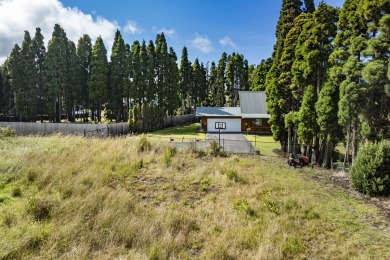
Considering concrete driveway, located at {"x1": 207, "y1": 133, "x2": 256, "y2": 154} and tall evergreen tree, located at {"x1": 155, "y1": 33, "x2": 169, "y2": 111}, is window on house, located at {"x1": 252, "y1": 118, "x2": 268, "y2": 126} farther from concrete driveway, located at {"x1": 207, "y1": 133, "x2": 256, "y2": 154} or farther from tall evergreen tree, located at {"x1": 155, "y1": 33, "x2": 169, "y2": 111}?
tall evergreen tree, located at {"x1": 155, "y1": 33, "x2": 169, "y2": 111}

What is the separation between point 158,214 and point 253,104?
3337cm

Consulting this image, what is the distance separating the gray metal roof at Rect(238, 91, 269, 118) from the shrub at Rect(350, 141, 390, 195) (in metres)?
25.3

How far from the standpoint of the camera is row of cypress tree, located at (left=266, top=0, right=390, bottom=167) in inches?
480

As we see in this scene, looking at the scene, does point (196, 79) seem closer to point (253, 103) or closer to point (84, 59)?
point (253, 103)

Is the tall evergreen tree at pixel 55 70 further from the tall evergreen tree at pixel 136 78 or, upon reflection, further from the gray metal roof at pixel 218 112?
the gray metal roof at pixel 218 112

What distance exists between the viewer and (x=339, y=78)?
47.8ft

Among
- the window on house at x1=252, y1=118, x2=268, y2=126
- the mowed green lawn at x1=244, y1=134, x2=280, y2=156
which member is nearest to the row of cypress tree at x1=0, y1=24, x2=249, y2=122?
the window on house at x1=252, y1=118, x2=268, y2=126

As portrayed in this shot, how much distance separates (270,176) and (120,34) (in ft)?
124

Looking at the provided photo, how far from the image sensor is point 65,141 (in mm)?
12211

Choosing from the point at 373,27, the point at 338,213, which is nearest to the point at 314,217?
the point at 338,213

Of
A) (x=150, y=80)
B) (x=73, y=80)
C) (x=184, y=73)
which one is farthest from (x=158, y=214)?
(x=184, y=73)

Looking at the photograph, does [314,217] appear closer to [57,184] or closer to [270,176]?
[270,176]

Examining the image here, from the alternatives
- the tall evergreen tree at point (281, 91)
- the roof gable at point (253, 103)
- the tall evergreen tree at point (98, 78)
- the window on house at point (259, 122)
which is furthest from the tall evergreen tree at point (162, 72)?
the tall evergreen tree at point (281, 91)

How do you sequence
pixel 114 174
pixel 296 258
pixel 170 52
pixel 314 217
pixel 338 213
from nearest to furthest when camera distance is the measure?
pixel 296 258
pixel 314 217
pixel 338 213
pixel 114 174
pixel 170 52
